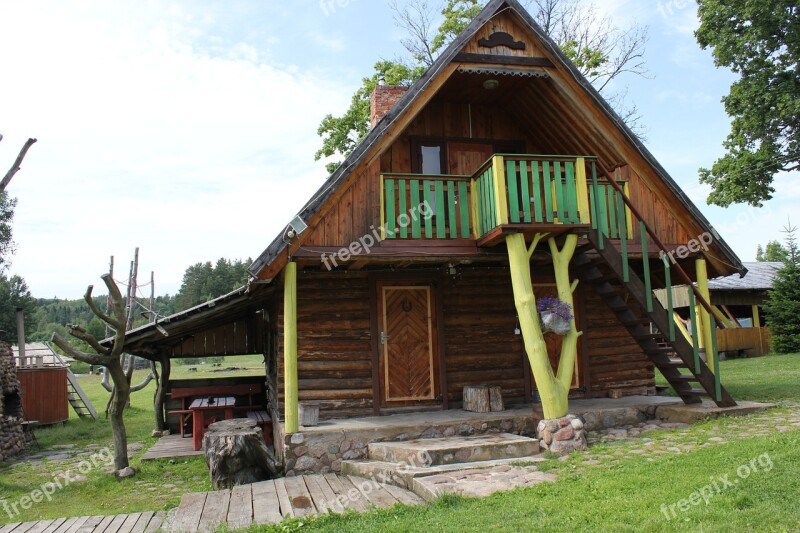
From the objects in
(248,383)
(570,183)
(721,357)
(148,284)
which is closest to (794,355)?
(721,357)

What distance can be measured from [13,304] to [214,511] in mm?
41295

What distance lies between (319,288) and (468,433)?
365 cm

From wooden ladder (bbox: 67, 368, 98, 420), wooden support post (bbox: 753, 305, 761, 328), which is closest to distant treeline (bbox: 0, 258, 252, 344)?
wooden ladder (bbox: 67, 368, 98, 420)

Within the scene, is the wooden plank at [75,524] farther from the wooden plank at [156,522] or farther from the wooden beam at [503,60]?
the wooden beam at [503,60]

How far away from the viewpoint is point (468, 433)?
31.7 feet

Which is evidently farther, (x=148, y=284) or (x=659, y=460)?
(x=148, y=284)

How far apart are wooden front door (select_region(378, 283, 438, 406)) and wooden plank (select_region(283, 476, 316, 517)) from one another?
2.97 meters

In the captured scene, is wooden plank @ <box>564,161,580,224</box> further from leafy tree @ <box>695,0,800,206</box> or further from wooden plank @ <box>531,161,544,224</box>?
leafy tree @ <box>695,0,800,206</box>

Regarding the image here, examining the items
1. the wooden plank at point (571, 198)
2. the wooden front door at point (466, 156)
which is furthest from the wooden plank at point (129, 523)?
the wooden front door at point (466, 156)

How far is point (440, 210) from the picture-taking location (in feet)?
32.8

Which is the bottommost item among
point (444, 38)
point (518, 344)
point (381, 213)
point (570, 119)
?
point (518, 344)

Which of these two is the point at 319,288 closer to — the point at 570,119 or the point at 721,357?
the point at 570,119

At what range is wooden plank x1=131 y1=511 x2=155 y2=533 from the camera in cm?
675

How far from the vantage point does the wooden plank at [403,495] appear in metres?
6.84
